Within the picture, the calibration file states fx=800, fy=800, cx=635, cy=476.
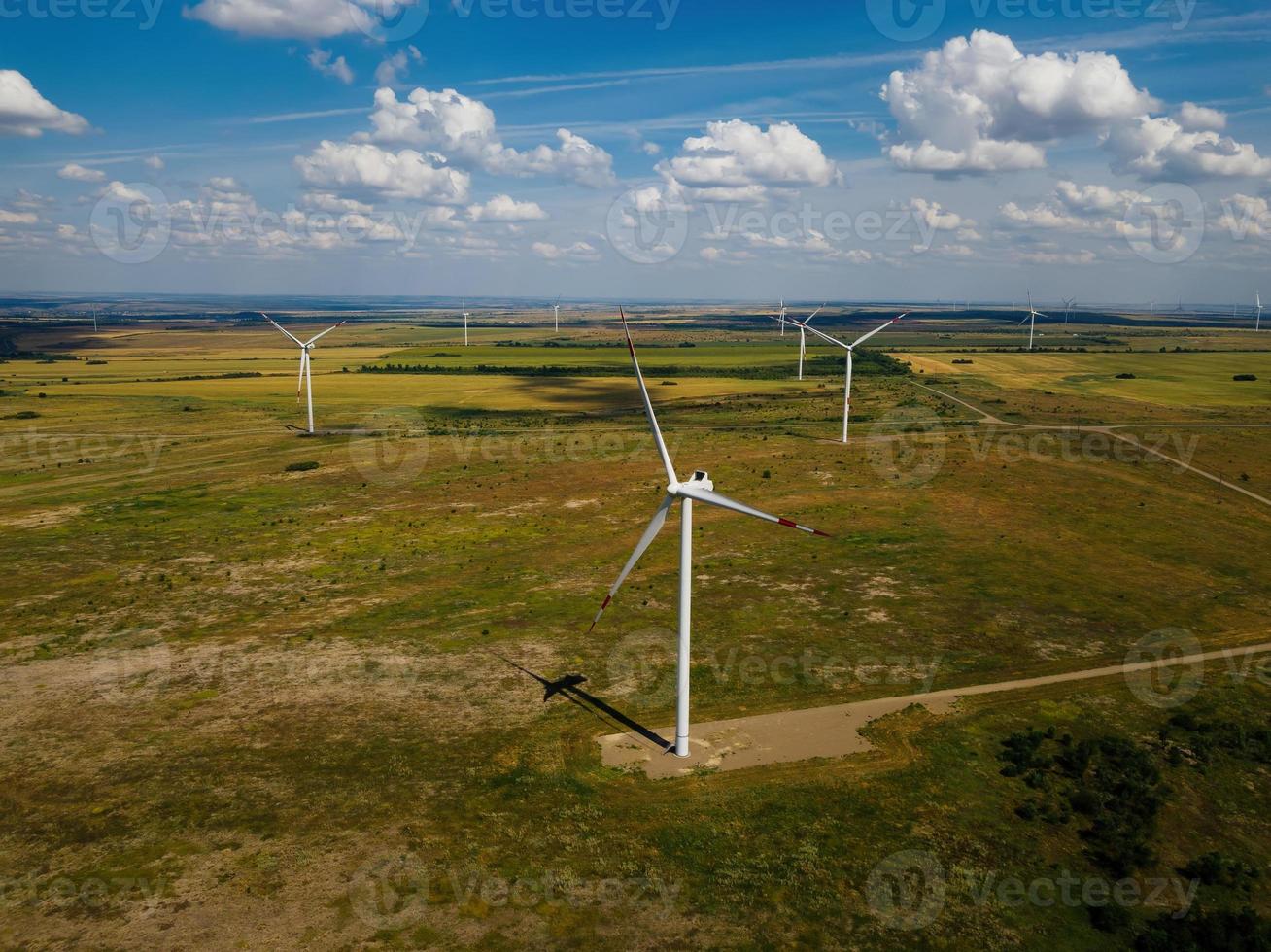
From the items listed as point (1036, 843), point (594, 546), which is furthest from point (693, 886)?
point (594, 546)

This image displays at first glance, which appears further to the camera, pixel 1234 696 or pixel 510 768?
pixel 1234 696

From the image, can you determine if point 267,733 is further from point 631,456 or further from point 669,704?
point 631,456
